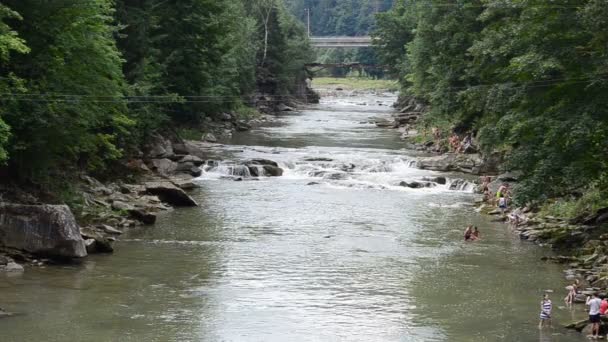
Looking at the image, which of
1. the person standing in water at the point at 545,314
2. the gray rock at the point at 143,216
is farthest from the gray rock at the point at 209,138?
the person standing in water at the point at 545,314

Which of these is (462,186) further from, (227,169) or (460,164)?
(227,169)

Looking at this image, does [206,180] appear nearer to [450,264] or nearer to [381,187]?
[381,187]

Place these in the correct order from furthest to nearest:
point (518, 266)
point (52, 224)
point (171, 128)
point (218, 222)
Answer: point (171, 128)
point (218, 222)
point (518, 266)
point (52, 224)

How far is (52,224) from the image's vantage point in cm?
3059

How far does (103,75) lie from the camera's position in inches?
1554

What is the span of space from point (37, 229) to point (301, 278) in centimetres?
925

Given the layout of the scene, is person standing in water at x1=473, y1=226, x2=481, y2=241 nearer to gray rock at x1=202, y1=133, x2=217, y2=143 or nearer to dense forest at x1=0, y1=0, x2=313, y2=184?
dense forest at x1=0, y1=0, x2=313, y2=184

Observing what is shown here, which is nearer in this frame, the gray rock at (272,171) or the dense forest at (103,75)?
the dense forest at (103,75)

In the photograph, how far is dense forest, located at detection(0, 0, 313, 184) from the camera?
1300 inches

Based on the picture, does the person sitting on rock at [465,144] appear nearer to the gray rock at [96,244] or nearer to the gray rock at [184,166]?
the gray rock at [184,166]

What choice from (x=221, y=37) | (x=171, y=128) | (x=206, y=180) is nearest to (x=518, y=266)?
(x=206, y=180)

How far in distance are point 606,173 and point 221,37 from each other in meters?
42.9

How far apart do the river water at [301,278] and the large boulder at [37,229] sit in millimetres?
981

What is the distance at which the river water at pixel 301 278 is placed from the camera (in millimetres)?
24297
